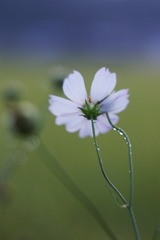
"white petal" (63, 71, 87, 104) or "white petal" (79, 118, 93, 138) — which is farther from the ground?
"white petal" (63, 71, 87, 104)

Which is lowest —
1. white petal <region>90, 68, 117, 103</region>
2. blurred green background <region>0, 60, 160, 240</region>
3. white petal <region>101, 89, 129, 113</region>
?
blurred green background <region>0, 60, 160, 240</region>

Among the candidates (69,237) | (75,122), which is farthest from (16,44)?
(75,122)

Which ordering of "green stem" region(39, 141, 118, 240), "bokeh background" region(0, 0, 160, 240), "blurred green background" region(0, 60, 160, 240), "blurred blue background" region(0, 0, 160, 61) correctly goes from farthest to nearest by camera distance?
"blurred blue background" region(0, 0, 160, 61), "blurred green background" region(0, 60, 160, 240), "bokeh background" region(0, 0, 160, 240), "green stem" region(39, 141, 118, 240)

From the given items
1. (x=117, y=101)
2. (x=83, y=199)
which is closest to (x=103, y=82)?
(x=117, y=101)

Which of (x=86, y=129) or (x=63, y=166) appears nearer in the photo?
(x=86, y=129)

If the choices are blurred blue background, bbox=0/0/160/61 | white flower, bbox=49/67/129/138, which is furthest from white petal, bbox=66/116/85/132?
blurred blue background, bbox=0/0/160/61

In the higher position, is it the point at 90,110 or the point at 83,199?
the point at 90,110

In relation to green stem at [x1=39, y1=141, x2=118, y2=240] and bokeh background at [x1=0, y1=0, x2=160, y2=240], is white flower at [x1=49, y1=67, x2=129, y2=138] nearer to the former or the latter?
green stem at [x1=39, y1=141, x2=118, y2=240]

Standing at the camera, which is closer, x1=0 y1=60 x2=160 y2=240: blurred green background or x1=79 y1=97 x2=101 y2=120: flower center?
x1=79 y1=97 x2=101 y2=120: flower center

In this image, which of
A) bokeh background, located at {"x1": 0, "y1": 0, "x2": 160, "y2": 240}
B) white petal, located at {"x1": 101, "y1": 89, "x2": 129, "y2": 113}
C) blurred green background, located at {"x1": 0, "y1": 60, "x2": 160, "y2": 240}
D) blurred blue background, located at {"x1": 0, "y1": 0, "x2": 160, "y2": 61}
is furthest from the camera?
blurred blue background, located at {"x1": 0, "y1": 0, "x2": 160, "y2": 61}

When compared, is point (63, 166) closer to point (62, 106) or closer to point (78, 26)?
point (62, 106)
